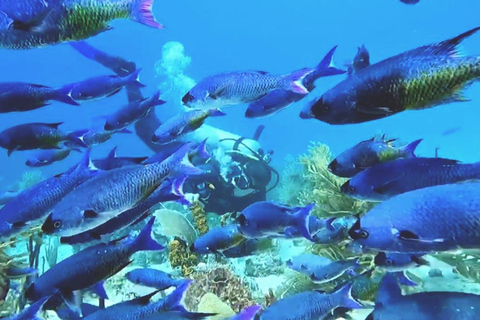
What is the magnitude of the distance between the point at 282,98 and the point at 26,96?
211 cm

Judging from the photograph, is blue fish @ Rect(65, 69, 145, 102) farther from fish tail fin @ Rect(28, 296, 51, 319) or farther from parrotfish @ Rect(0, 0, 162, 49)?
fish tail fin @ Rect(28, 296, 51, 319)

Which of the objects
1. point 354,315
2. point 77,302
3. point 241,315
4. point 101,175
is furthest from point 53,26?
point 354,315

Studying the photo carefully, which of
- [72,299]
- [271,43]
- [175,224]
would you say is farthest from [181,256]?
[271,43]

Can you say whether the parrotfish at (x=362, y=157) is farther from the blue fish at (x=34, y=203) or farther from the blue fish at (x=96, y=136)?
the blue fish at (x=96, y=136)

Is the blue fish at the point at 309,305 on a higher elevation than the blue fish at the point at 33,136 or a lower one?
lower

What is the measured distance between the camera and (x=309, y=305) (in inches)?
108

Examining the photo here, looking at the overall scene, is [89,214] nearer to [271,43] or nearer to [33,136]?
[33,136]

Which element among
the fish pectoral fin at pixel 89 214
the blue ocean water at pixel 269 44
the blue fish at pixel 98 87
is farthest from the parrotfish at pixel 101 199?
the blue ocean water at pixel 269 44

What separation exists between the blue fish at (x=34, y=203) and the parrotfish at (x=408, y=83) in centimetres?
182

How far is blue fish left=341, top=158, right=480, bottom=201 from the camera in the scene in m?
2.45

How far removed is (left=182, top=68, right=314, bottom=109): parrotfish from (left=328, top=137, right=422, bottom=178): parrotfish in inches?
40.1

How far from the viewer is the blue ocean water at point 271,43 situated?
10250cm

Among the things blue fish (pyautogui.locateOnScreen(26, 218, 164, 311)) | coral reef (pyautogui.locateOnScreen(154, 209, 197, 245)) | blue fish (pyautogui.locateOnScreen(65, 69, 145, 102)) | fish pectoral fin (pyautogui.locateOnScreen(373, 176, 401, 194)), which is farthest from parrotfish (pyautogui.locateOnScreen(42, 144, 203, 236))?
coral reef (pyautogui.locateOnScreen(154, 209, 197, 245))

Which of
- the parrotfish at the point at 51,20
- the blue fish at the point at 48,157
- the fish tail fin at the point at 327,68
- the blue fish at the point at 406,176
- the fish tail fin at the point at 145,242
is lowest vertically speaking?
the fish tail fin at the point at 145,242
